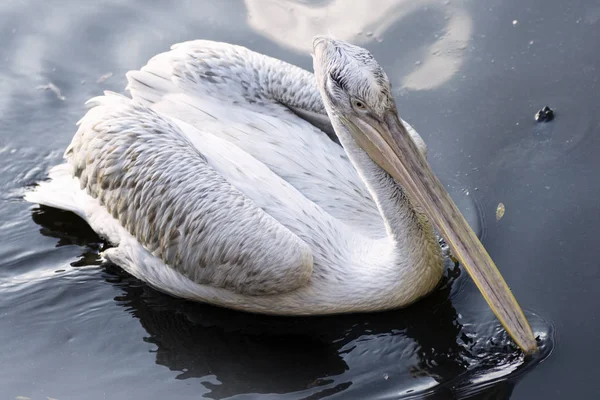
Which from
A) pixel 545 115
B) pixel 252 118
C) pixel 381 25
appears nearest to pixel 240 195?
pixel 252 118

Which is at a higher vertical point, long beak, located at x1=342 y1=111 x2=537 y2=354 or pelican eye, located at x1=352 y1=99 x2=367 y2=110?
pelican eye, located at x1=352 y1=99 x2=367 y2=110

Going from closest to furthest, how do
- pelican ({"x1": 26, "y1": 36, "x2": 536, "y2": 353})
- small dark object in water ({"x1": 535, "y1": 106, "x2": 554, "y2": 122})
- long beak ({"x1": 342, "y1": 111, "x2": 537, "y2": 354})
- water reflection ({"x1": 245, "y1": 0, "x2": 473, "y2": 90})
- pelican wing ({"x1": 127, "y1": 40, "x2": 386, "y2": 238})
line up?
1. long beak ({"x1": 342, "y1": 111, "x2": 537, "y2": 354})
2. pelican ({"x1": 26, "y1": 36, "x2": 536, "y2": 353})
3. pelican wing ({"x1": 127, "y1": 40, "x2": 386, "y2": 238})
4. small dark object in water ({"x1": 535, "y1": 106, "x2": 554, "y2": 122})
5. water reflection ({"x1": 245, "y1": 0, "x2": 473, "y2": 90})

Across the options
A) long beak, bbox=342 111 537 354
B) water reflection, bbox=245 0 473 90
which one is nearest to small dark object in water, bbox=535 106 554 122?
water reflection, bbox=245 0 473 90

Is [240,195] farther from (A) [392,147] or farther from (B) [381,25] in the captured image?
(B) [381,25]

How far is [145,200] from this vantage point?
4.76 metres

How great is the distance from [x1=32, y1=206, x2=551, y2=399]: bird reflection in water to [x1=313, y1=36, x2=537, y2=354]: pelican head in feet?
0.97

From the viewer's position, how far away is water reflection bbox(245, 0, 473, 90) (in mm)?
6238

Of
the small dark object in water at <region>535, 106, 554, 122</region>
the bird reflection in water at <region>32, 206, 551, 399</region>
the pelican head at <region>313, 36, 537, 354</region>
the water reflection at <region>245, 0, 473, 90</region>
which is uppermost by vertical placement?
the water reflection at <region>245, 0, 473, 90</region>

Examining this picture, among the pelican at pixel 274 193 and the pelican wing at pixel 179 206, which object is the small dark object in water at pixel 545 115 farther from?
the pelican wing at pixel 179 206

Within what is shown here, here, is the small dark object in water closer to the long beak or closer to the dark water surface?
the dark water surface

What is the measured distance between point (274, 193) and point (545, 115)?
1.99 m

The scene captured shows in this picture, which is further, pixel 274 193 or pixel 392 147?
pixel 274 193

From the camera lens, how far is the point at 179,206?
4680mm

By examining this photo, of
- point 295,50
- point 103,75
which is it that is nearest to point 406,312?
point 295,50
